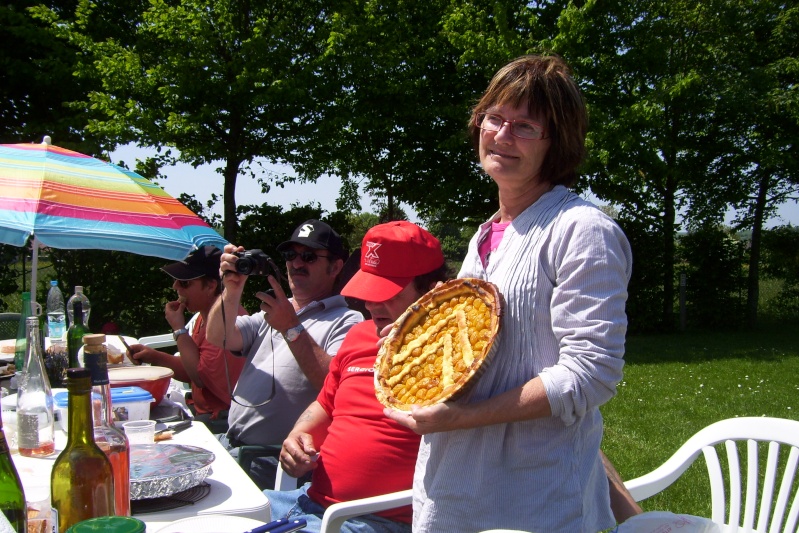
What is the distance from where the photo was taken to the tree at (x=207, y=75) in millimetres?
9047

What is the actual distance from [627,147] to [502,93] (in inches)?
360

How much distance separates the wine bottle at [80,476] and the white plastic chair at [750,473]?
1.69 meters

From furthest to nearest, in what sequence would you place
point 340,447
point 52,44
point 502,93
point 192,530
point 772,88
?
point 772,88 → point 52,44 → point 340,447 → point 502,93 → point 192,530

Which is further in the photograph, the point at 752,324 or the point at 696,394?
the point at 752,324

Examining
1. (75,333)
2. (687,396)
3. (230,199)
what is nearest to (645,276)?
(687,396)

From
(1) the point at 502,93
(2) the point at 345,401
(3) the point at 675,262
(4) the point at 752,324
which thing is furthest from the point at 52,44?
(4) the point at 752,324

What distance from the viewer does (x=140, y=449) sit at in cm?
199

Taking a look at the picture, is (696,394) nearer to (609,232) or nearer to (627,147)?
(627,147)

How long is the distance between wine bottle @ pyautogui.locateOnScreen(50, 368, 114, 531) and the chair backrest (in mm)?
4651

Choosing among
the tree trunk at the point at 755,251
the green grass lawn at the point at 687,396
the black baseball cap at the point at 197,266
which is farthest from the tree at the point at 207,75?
the tree trunk at the point at 755,251

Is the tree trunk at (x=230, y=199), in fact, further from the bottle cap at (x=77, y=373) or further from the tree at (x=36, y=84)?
the bottle cap at (x=77, y=373)

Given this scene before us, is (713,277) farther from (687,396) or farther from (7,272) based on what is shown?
(7,272)

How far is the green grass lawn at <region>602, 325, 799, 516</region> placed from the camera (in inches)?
191

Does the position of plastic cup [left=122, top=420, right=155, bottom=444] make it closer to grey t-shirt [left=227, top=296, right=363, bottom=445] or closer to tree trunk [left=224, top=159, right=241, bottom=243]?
grey t-shirt [left=227, top=296, right=363, bottom=445]
